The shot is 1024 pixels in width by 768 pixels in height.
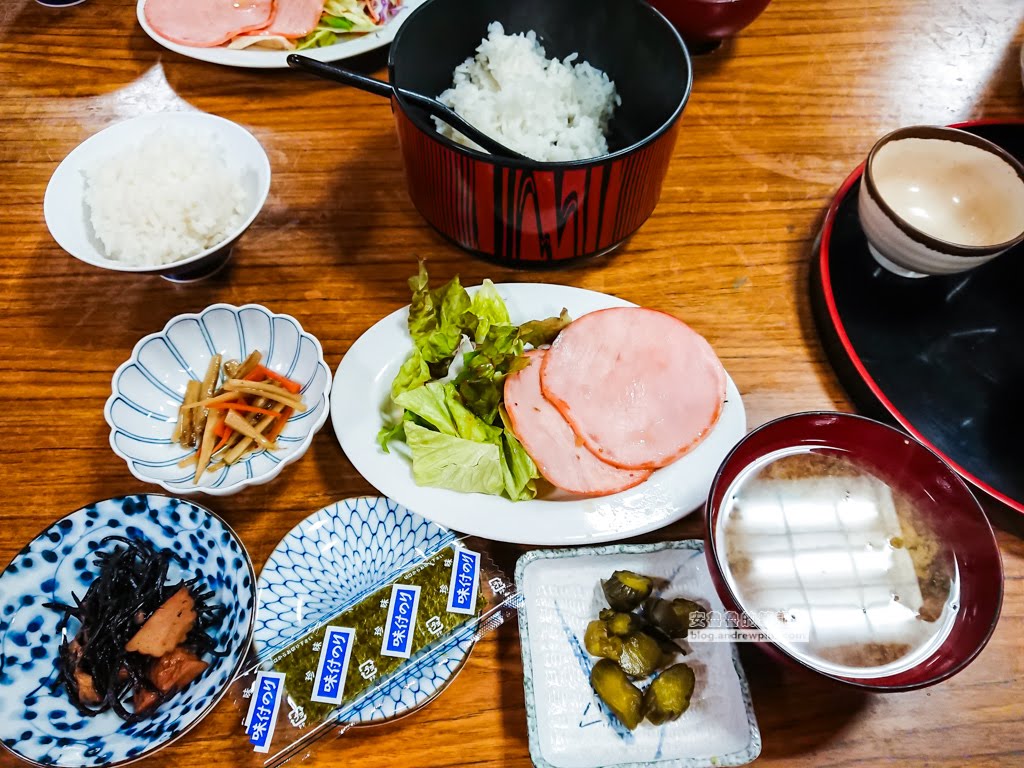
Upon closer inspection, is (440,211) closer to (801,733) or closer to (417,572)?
(417,572)

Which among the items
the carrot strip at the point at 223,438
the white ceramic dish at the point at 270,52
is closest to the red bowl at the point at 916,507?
the carrot strip at the point at 223,438

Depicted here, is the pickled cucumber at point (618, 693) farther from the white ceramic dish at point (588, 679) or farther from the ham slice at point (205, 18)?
the ham slice at point (205, 18)

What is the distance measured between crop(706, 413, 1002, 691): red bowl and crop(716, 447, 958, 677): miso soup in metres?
0.02

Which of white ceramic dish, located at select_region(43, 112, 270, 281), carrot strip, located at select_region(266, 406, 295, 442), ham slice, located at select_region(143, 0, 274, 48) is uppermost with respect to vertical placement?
ham slice, located at select_region(143, 0, 274, 48)

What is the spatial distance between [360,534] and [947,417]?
3.78 ft

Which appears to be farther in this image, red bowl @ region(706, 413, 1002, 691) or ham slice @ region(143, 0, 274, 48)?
ham slice @ region(143, 0, 274, 48)

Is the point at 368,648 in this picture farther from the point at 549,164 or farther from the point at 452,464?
the point at 549,164

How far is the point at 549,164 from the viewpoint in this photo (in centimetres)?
125

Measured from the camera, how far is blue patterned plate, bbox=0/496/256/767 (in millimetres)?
1022

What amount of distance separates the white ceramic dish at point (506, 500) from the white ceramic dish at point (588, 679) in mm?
49

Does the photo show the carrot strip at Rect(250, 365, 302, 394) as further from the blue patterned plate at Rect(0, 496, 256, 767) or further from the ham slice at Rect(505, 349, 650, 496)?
the ham slice at Rect(505, 349, 650, 496)

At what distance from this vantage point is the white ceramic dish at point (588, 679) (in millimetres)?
1037

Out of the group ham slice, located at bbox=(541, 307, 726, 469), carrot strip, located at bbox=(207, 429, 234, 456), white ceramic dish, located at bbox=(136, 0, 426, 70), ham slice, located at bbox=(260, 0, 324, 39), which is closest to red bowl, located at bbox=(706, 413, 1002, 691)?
ham slice, located at bbox=(541, 307, 726, 469)

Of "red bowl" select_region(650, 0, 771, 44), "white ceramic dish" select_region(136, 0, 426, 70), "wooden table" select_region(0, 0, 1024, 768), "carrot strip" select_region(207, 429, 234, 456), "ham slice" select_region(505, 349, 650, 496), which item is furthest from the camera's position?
"white ceramic dish" select_region(136, 0, 426, 70)
